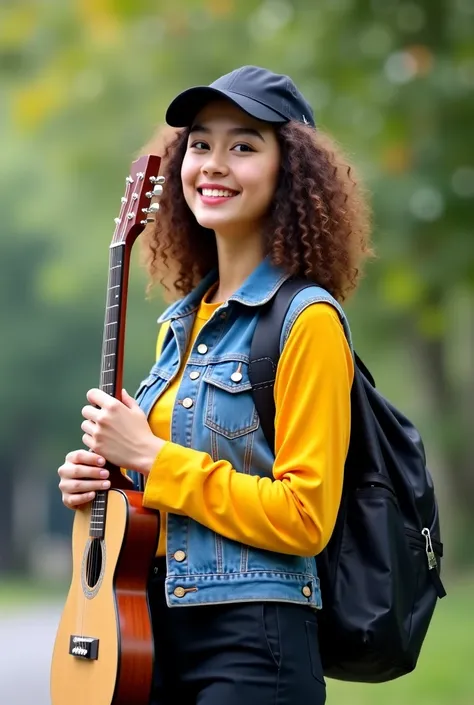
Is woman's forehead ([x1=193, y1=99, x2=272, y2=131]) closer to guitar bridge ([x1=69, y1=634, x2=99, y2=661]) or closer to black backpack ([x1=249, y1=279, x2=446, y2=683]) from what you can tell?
black backpack ([x1=249, y1=279, x2=446, y2=683])

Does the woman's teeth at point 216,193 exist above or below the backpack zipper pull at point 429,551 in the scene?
above

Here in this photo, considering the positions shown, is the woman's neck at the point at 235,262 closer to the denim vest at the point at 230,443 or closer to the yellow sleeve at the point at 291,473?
the denim vest at the point at 230,443

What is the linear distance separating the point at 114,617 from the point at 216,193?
3.60 feet

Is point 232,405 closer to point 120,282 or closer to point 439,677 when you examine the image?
point 120,282

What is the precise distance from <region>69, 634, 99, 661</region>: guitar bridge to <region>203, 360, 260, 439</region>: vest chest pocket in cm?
59

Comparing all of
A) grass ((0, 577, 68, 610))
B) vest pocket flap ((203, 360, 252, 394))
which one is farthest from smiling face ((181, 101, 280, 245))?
grass ((0, 577, 68, 610))

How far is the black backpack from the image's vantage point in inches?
132

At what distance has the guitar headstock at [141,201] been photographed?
3639 millimetres

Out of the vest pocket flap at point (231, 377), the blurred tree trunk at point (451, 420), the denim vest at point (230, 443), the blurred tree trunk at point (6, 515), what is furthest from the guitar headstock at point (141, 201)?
the blurred tree trunk at point (6, 515)

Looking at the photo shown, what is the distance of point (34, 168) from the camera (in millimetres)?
22141

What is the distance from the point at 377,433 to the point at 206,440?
466mm

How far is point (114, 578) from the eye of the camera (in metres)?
3.31

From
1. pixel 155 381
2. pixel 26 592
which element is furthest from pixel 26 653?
pixel 26 592

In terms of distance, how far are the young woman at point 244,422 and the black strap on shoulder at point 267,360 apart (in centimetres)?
2
